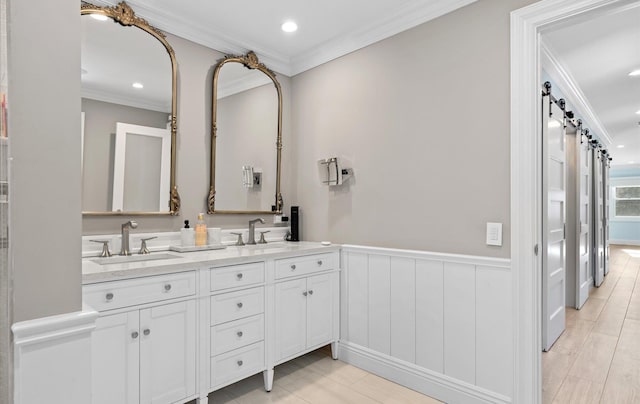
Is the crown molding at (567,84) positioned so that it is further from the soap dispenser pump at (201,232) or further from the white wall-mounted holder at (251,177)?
the soap dispenser pump at (201,232)

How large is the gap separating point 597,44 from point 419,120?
1.71 m

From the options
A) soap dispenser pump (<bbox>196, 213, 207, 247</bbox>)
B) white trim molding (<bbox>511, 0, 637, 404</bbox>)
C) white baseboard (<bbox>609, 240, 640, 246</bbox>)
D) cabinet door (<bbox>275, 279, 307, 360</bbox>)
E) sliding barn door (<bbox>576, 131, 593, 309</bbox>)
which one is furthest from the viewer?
white baseboard (<bbox>609, 240, 640, 246</bbox>)

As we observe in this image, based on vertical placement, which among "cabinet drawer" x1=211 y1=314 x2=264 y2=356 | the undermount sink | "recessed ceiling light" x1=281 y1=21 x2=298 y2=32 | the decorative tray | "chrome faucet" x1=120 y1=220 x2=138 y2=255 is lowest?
"cabinet drawer" x1=211 y1=314 x2=264 y2=356

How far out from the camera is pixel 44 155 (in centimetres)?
86

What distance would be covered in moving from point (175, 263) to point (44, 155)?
3.59 ft

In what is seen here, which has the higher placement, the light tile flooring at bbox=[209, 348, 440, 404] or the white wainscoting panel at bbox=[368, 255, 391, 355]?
the white wainscoting panel at bbox=[368, 255, 391, 355]

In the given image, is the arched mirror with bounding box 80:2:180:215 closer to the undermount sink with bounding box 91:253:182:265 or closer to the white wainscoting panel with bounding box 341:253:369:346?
the undermount sink with bounding box 91:253:182:265

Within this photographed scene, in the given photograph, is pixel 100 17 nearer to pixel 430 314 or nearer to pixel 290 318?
pixel 290 318

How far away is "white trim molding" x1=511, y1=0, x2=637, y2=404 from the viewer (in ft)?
6.24

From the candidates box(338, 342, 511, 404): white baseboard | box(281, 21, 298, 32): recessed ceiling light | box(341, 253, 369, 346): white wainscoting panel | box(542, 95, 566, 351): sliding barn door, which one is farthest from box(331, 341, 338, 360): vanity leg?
box(281, 21, 298, 32): recessed ceiling light

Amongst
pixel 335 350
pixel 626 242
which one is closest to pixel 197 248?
pixel 335 350

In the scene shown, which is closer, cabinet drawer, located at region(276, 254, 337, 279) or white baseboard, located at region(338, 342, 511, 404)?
white baseboard, located at region(338, 342, 511, 404)

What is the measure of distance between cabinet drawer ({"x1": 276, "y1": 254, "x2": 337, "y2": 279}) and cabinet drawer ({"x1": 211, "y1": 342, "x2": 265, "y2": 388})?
48cm

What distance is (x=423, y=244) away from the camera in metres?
2.36
